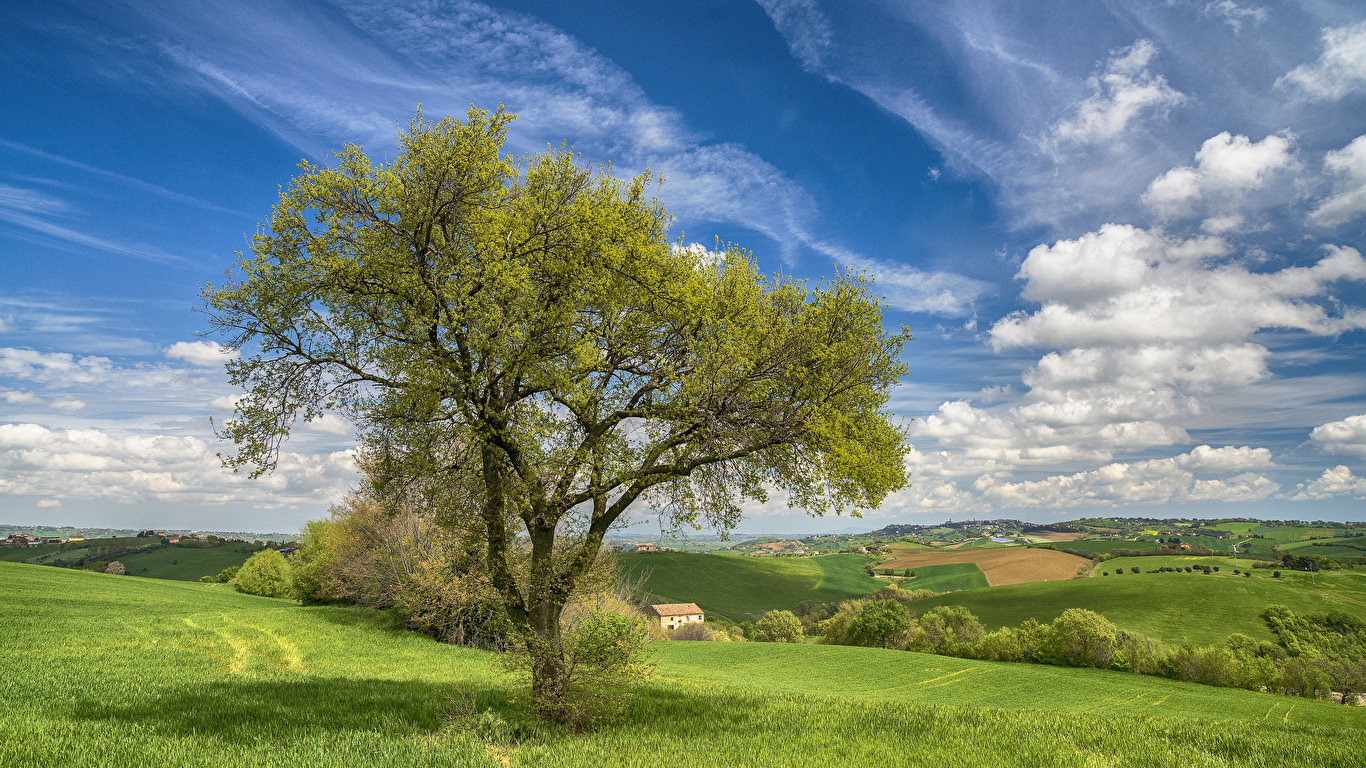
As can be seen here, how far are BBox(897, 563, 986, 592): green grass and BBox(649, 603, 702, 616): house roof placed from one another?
56.7m

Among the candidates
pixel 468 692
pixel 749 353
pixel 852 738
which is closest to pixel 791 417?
pixel 749 353

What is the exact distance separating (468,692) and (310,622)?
91.6 ft

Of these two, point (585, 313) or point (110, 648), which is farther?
point (110, 648)

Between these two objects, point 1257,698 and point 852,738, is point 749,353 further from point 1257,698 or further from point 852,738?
point 1257,698

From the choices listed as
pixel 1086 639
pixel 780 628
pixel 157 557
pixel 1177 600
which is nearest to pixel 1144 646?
pixel 1086 639

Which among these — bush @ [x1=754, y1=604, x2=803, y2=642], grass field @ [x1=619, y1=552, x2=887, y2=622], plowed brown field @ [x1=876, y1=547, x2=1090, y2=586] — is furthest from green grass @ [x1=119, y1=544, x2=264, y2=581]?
plowed brown field @ [x1=876, y1=547, x2=1090, y2=586]

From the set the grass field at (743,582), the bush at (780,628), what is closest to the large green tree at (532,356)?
the bush at (780,628)

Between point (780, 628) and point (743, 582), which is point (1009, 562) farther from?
point (780, 628)

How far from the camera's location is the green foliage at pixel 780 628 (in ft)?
277

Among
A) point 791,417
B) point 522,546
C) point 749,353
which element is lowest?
point 522,546

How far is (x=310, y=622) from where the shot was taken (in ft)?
114

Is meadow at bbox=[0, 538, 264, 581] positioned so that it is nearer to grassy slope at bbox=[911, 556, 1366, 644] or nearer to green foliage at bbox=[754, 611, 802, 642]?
green foliage at bbox=[754, 611, 802, 642]

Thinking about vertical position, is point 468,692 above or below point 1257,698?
above

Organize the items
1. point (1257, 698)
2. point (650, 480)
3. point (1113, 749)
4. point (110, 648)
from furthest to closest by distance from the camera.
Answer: point (1257, 698)
point (110, 648)
point (650, 480)
point (1113, 749)
